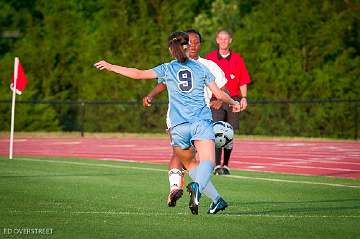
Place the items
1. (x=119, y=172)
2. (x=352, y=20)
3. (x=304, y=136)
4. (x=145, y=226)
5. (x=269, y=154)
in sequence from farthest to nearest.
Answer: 1. (x=352, y=20)
2. (x=304, y=136)
3. (x=269, y=154)
4. (x=119, y=172)
5. (x=145, y=226)

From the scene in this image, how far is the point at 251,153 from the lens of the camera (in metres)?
26.9

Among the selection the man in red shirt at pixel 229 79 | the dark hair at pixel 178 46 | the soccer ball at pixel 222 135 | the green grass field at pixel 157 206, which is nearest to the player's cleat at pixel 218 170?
the man in red shirt at pixel 229 79

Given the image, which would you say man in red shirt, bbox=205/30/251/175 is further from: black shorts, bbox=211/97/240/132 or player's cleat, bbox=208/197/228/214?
player's cleat, bbox=208/197/228/214

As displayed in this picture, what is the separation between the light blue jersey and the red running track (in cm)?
806

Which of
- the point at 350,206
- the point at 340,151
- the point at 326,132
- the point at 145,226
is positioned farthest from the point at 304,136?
the point at 145,226

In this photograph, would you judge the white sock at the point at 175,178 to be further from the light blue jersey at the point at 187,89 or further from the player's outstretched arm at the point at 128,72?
A: the player's outstretched arm at the point at 128,72

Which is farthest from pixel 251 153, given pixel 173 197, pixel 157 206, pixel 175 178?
pixel 173 197

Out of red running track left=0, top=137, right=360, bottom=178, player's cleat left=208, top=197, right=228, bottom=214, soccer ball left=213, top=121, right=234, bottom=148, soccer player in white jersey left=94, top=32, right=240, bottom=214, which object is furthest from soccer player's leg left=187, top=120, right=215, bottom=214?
red running track left=0, top=137, right=360, bottom=178

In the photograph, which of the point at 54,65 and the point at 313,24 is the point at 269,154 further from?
the point at 54,65

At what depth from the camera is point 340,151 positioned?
27.7 meters

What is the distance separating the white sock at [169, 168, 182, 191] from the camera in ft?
39.8

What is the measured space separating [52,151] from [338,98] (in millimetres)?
13968

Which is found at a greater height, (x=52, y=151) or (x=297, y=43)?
(x=297, y=43)

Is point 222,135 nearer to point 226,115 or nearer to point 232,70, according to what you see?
point 232,70
